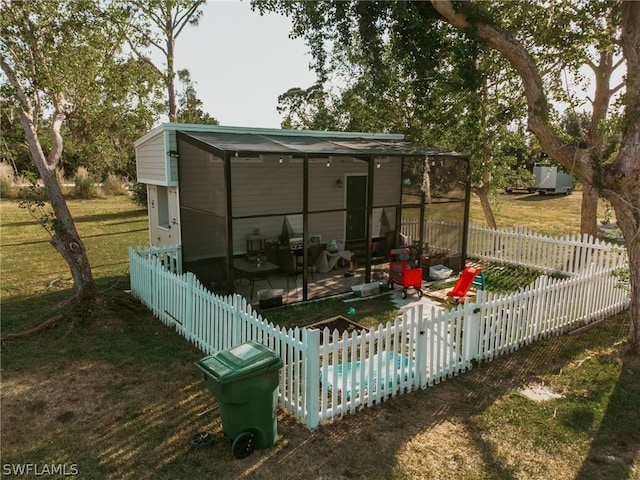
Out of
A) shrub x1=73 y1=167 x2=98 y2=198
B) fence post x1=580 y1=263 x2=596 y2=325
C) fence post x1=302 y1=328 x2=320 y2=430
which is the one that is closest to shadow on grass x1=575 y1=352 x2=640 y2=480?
fence post x1=580 y1=263 x2=596 y2=325

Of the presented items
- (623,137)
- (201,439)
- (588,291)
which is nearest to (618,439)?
(588,291)

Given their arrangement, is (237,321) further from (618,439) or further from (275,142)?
(275,142)

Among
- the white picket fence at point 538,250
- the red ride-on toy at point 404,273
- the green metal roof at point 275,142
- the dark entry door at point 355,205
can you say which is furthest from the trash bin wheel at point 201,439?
the dark entry door at point 355,205

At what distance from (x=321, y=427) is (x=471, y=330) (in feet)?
8.85

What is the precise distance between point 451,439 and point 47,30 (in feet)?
32.2

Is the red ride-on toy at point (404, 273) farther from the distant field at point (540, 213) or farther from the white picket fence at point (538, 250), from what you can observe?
the distant field at point (540, 213)

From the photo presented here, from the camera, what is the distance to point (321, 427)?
199 inches

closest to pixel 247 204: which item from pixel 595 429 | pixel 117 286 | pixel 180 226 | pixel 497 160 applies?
pixel 180 226

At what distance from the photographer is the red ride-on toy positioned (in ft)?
32.3

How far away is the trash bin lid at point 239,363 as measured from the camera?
171 inches

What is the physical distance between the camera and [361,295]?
994 centimetres

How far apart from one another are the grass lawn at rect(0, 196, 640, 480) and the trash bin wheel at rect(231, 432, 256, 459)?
66 millimetres

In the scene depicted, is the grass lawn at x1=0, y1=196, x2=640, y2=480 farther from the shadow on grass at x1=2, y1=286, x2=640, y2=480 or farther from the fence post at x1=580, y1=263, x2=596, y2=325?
the fence post at x1=580, y1=263, x2=596, y2=325

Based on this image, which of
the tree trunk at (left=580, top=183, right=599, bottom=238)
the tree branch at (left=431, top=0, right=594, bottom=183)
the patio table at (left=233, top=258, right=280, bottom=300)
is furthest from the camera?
the tree trunk at (left=580, top=183, right=599, bottom=238)
